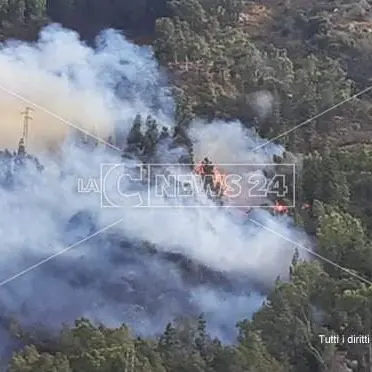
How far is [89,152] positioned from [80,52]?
4.06m

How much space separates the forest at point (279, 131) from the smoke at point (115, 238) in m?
0.65

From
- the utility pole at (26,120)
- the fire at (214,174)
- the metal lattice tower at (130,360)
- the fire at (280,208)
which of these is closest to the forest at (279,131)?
the metal lattice tower at (130,360)

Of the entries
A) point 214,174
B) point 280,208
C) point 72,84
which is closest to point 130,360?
point 280,208

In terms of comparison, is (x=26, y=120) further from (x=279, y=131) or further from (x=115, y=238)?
(x=279, y=131)

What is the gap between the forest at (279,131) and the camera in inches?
378

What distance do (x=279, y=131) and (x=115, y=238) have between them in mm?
5022

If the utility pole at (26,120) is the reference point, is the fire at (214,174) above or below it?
below

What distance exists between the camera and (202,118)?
17.4 metres

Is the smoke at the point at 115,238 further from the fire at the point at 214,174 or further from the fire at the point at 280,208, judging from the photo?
the fire at the point at 214,174

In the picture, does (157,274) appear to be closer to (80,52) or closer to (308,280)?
(308,280)

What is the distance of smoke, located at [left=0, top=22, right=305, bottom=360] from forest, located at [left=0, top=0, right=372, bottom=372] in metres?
0.65

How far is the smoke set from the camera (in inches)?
472

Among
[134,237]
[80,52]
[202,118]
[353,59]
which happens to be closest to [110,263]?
[134,237]

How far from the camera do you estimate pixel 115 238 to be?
43.6 feet
